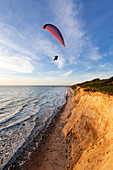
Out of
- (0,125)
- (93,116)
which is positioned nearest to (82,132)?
(93,116)

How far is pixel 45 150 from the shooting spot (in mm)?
8602

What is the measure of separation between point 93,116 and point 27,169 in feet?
25.8

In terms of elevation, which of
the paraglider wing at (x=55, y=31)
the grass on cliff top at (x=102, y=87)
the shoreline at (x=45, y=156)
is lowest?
the shoreline at (x=45, y=156)

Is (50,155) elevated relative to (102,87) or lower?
lower

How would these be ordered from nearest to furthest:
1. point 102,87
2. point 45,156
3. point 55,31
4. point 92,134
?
point 92,134, point 45,156, point 102,87, point 55,31

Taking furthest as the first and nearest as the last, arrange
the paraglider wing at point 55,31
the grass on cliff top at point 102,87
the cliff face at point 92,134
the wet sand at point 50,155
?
the paraglider wing at point 55,31 → the grass on cliff top at point 102,87 → the wet sand at point 50,155 → the cliff face at point 92,134

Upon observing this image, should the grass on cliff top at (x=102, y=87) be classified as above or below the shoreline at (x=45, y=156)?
above

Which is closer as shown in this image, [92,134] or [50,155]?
[92,134]

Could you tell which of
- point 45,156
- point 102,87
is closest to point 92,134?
point 45,156

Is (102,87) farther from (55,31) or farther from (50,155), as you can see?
(55,31)

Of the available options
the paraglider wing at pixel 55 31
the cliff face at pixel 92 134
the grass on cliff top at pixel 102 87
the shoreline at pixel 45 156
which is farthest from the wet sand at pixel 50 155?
the paraglider wing at pixel 55 31

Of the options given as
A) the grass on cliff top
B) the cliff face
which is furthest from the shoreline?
the grass on cliff top

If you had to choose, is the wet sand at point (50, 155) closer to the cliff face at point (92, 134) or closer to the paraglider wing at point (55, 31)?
the cliff face at point (92, 134)

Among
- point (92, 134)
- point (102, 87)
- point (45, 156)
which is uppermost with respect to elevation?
point (102, 87)
